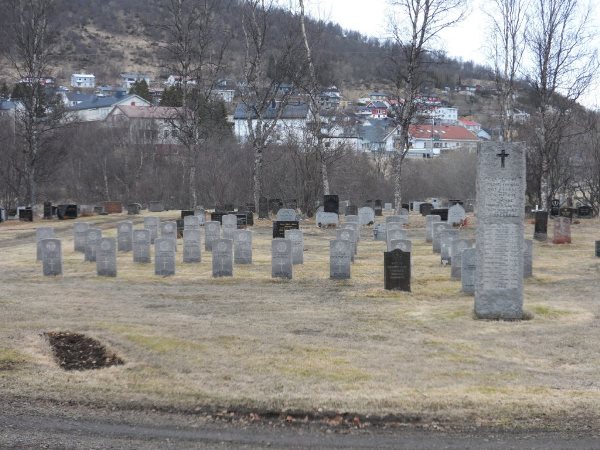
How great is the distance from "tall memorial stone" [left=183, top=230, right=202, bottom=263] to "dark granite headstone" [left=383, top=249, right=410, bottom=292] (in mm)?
6545

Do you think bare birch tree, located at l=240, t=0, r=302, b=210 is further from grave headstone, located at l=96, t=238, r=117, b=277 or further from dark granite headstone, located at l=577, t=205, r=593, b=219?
grave headstone, located at l=96, t=238, r=117, b=277

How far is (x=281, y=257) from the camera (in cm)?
1681

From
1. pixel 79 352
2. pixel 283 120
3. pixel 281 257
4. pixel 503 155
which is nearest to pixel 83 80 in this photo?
pixel 283 120

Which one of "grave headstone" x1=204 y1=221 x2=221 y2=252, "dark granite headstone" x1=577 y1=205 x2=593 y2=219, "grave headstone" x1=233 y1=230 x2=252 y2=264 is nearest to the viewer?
"grave headstone" x1=233 y1=230 x2=252 y2=264

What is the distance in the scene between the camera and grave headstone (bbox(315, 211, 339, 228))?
3069 centimetres

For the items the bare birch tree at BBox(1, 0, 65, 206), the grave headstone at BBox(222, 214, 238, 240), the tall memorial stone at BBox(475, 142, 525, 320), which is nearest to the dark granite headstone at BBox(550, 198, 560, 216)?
the grave headstone at BBox(222, 214, 238, 240)

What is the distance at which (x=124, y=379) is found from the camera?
8055mm

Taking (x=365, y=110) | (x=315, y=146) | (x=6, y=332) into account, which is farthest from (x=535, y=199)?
(x=365, y=110)

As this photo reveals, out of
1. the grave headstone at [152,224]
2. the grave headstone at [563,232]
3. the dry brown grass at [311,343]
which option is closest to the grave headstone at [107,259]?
the dry brown grass at [311,343]

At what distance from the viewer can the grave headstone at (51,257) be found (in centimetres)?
1736

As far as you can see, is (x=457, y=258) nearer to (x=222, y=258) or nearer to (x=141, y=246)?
(x=222, y=258)

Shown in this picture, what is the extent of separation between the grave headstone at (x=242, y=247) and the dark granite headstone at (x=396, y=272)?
5.36 m

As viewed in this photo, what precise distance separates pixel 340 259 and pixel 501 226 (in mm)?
5554

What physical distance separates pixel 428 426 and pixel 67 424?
358 centimetres
